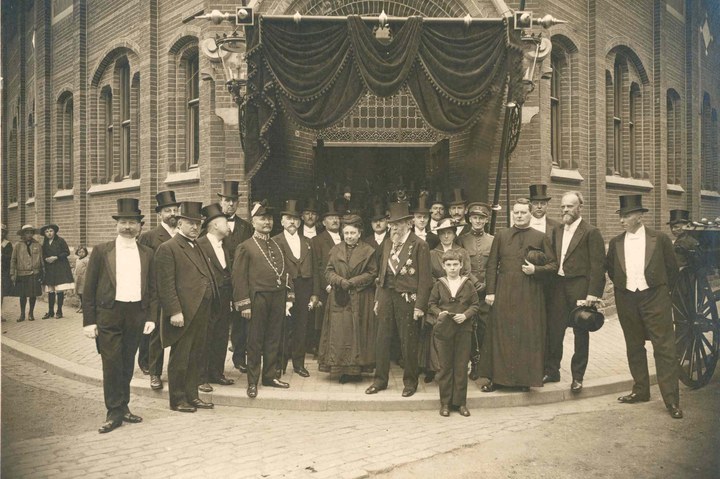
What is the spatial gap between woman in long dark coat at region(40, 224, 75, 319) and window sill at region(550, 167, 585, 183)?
990 centimetres

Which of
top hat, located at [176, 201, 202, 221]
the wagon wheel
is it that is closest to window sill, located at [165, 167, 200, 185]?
top hat, located at [176, 201, 202, 221]

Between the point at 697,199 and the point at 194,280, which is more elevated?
the point at 697,199

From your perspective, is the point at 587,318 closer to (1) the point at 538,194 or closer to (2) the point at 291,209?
(1) the point at 538,194

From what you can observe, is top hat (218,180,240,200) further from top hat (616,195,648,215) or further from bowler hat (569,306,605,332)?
top hat (616,195,648,215)

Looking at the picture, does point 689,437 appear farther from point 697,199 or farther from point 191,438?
point 697,199

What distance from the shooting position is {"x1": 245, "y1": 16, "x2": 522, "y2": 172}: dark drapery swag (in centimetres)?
649

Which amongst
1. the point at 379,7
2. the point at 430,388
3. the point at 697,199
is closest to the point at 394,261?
the point at 430,388

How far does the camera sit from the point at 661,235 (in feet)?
19.7

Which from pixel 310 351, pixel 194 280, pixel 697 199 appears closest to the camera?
pixel 194 280

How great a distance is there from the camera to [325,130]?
10164mm

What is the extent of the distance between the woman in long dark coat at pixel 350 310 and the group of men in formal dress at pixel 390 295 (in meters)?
0.27

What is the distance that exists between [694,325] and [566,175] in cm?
486

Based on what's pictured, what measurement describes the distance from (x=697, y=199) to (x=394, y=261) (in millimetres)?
9673

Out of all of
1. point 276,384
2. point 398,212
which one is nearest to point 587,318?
point 398,212
